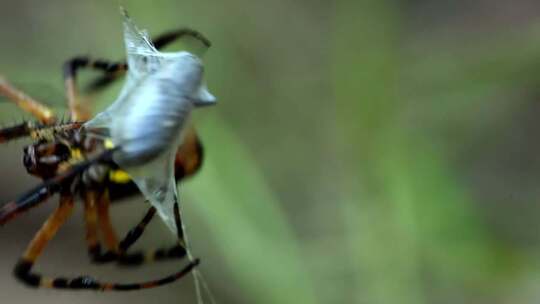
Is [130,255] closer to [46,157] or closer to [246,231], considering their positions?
[46,157]

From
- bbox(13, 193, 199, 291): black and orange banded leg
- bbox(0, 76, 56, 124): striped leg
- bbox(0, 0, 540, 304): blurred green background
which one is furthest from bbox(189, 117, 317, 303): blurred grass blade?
bbox(13, 193, 199, 291): black and orange banded leg

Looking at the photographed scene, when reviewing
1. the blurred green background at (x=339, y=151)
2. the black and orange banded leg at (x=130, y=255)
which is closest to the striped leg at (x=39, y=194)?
the black and orange banded leg at (x=130, y=255)

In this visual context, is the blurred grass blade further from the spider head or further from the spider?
the spider head

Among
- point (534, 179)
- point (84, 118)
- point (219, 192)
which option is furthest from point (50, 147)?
point (534, 179)

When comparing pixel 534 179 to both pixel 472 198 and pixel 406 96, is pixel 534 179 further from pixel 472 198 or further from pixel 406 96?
pixel 406 96

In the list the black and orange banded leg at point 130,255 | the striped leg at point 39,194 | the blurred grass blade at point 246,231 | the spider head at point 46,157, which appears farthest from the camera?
the blurred grass blade at point 246,231

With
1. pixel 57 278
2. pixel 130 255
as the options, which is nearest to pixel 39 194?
pixel 57 278

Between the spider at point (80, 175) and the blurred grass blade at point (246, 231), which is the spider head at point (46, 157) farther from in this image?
the blurred grass blade at point (246, 231)

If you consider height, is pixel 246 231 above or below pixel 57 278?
below
